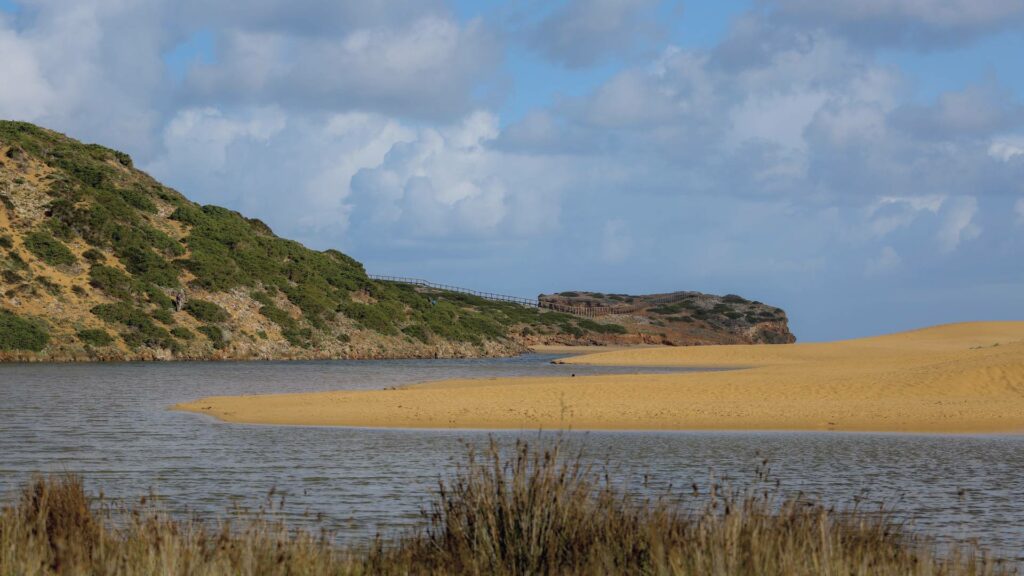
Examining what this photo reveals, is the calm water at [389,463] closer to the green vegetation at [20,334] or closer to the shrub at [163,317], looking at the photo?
the green vegetation at [20,334]

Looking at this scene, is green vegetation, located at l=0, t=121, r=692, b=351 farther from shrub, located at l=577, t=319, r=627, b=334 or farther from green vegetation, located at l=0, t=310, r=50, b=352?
shrub, located at l=577, t=319, r=627, b=334

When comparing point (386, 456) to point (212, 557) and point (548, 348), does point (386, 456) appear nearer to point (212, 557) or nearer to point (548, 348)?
point (212, 557)

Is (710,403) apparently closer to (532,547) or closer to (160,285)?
(532,547)

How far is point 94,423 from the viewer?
2991cm

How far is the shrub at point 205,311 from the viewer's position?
84.5 m

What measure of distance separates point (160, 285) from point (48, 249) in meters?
9.06

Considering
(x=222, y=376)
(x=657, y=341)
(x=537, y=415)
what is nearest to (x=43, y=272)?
(x=222, y=376)

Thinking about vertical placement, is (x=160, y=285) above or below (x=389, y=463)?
above

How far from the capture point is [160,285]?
282ft

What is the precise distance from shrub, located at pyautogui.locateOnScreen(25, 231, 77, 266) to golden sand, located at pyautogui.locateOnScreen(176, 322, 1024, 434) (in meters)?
44.7

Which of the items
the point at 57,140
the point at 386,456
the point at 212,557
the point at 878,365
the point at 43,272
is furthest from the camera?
the point at 57,140

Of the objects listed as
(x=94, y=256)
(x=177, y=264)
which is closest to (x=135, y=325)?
(x=94, y=256)

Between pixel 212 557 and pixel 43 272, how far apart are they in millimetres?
75638

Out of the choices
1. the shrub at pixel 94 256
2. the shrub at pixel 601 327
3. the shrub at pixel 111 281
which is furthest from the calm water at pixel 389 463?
the shrub at pixel 601 327
